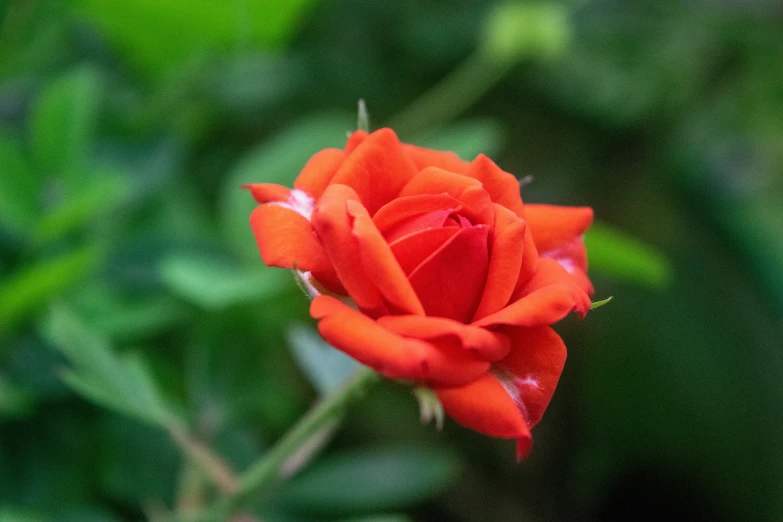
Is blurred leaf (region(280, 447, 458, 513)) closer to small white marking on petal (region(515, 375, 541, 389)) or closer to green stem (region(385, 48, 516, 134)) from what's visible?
small white marking on petal (region(515, 375, 541, 389))

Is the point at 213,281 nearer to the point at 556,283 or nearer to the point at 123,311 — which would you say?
the point at 123,311

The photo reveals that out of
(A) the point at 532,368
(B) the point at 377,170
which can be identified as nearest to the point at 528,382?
(A) the point at 532,368

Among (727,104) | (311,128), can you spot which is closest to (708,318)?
(727,104)

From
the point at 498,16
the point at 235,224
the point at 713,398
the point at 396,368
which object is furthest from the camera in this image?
the point at 713,398

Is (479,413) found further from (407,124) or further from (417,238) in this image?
(407,124)

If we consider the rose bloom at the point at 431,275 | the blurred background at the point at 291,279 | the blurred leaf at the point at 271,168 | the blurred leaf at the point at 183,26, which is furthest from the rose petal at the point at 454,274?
the blurred leaf at the point at 183,26
